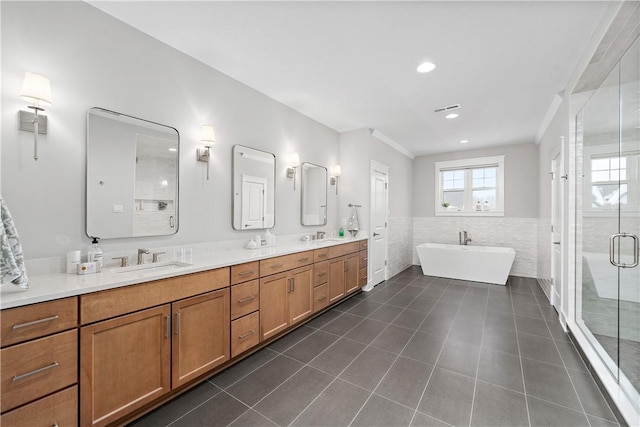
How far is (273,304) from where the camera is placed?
2.54m

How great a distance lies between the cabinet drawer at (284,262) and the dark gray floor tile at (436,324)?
1.49 meters

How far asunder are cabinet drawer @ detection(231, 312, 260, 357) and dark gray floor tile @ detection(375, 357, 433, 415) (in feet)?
3.59

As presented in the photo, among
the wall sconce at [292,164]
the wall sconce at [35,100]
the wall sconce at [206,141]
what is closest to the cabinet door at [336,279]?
the wall sconce at [292,164]

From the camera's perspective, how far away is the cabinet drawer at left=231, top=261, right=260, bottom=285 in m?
2.15

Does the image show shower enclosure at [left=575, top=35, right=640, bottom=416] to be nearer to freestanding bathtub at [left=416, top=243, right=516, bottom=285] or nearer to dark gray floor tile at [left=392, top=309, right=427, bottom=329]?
dark gray floor tile at [left=392, top=309, right=427, bottom=329]

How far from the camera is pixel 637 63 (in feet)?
5.96

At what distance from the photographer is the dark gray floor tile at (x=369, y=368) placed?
2027mm

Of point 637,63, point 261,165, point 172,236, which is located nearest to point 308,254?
point 261,165

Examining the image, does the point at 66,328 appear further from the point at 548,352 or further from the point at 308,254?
the point at 548,352

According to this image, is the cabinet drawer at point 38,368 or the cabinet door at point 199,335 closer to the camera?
the cabinet drawer at point 38,368


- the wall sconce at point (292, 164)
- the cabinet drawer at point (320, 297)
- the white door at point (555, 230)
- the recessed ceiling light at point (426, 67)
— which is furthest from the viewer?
the wall sconce at point (292, 164)

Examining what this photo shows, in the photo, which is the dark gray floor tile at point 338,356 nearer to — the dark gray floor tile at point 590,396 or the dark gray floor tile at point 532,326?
the dark gray floor tile at point 590,396

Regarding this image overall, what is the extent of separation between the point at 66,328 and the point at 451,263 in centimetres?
546

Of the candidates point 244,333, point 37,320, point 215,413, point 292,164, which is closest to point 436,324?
point 244,333
